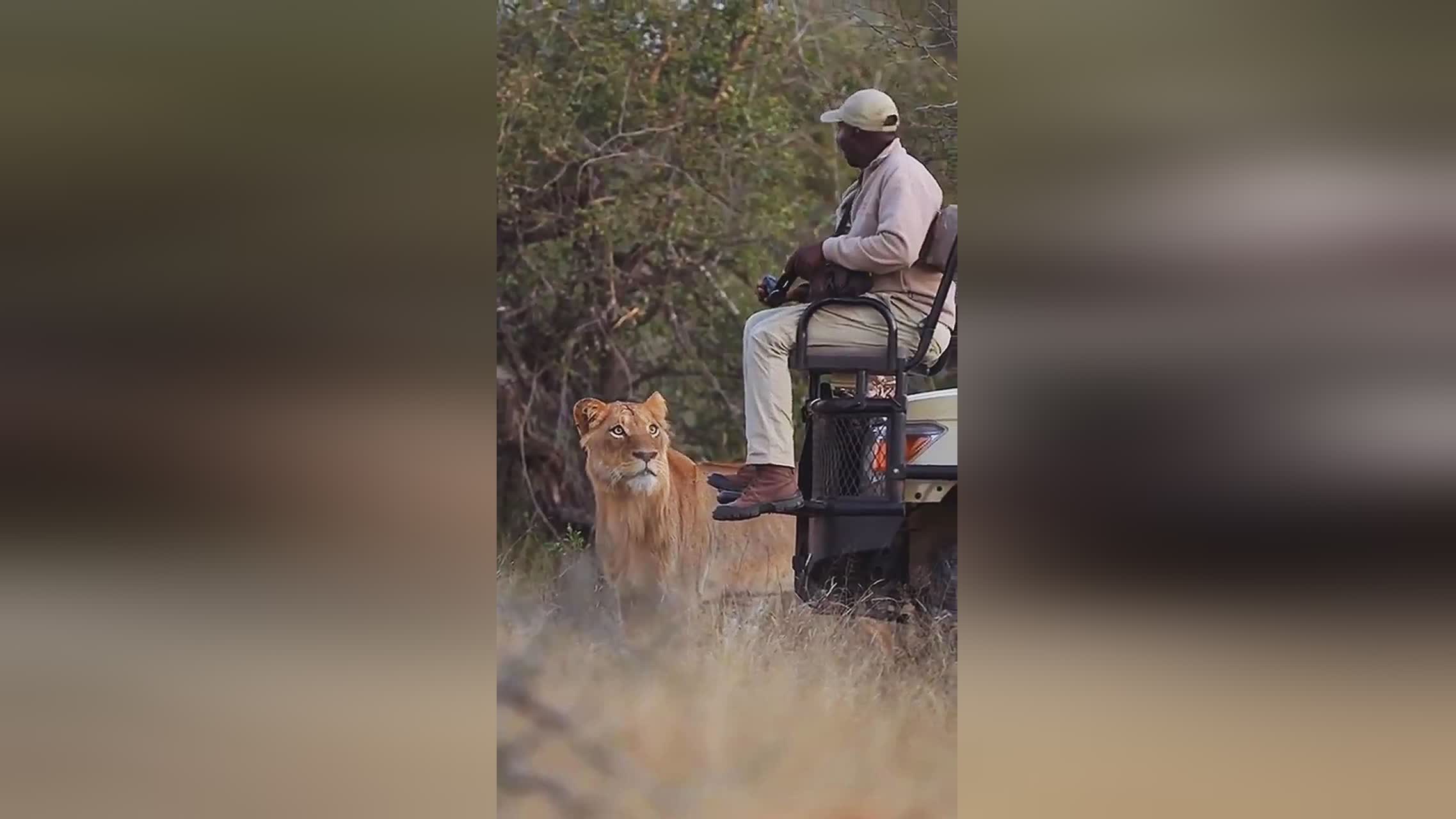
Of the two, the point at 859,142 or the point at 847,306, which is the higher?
the point at 859,142

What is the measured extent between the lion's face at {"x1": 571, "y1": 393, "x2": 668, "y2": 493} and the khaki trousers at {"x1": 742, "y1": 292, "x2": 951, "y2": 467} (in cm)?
30

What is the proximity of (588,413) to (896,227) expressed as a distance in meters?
1.18

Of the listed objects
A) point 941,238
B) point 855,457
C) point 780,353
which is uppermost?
point 941,238

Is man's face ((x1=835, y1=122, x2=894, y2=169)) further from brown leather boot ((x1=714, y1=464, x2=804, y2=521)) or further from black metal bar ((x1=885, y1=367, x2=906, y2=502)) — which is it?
brown leather boot ((x1=714, y1=464, x2=804, y2=521))

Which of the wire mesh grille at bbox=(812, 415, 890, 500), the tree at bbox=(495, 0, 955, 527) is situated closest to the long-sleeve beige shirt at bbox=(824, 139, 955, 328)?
the tree at bbox=(495, 0, 955, 527)

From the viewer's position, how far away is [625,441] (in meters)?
4.91

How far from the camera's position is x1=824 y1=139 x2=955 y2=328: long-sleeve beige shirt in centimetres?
481

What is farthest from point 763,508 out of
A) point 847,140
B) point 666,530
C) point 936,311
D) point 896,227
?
point 847,140

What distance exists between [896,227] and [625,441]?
1.13 meters
